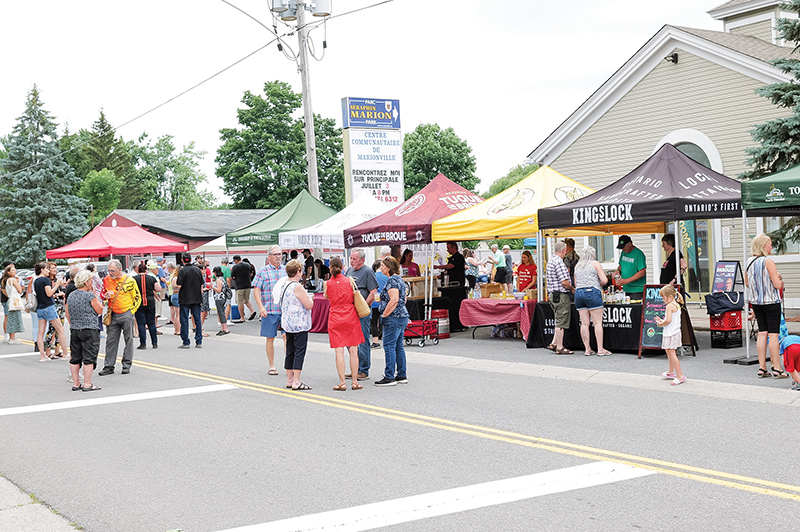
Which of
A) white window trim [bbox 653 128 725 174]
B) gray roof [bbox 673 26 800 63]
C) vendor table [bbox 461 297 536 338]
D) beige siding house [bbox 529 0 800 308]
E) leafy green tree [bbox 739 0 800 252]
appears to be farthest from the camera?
white window trim [bbox 653 128 725 174]

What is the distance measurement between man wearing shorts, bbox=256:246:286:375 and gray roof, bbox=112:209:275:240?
99.1 ft

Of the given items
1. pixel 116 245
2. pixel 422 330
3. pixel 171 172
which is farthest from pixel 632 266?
pixel 171 172

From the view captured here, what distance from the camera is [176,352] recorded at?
54.2ft

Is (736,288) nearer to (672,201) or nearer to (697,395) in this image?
(672,201)

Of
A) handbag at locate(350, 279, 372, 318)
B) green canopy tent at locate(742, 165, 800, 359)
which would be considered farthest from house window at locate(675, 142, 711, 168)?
handbag at locate(350, 279, 372, 318)

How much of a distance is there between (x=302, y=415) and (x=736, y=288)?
7784 mm

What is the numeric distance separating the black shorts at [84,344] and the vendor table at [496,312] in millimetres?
7627

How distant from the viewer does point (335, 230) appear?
19641 millimetres

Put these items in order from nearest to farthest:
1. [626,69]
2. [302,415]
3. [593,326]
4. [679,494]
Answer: [679,494]
[302,415]
[593,326]
[626,69]

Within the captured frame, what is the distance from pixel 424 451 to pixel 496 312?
899 centimetres

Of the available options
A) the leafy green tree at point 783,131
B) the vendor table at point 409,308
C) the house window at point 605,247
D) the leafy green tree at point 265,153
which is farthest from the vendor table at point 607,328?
the leafy green tree at point 265,153

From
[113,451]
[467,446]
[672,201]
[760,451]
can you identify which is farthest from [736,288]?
[113,451]

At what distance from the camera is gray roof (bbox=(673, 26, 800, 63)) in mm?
19902

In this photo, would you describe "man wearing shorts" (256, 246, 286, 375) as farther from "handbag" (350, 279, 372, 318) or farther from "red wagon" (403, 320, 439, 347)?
"red wagon" (403, 320, 439, 347)
